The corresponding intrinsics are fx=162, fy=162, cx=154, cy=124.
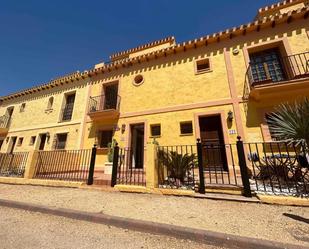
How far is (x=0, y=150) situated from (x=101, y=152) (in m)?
11.9

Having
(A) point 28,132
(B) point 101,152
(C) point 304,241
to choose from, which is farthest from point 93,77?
(C) point 304,241

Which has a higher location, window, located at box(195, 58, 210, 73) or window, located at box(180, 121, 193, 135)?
window, located at box(195, 58, 210, 73)

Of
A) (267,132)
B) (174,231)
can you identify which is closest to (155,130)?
(267,132)

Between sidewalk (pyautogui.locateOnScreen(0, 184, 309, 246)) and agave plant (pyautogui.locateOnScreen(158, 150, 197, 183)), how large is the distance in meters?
1.33

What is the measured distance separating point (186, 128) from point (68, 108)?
10162mm

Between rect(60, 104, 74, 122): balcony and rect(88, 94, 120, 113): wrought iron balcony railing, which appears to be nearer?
rect(88, 94, 120, 113): wrought iron balcony railing

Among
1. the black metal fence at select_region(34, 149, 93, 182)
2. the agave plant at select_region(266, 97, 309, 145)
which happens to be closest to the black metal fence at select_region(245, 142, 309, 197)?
the agave plant at select_region(266, 97, 309, 145)

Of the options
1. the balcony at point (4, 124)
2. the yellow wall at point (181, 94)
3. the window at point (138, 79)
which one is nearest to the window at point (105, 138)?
the yellow wall at point (181, 94)

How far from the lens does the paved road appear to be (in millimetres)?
2467

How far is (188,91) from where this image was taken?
9586mm

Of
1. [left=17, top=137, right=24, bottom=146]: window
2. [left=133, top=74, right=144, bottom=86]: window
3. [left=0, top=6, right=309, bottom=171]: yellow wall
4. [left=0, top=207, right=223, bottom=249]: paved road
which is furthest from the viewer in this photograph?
[left=17, top=137, right=24, bottom=146]: window

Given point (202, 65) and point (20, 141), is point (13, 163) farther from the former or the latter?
point (202, 65)

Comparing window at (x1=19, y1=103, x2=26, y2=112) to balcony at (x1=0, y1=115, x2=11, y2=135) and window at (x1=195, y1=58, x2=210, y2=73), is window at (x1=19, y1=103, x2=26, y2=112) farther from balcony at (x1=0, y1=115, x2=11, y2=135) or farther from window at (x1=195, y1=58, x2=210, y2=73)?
window at (x1=195, y1=58, x2=210, y2=73)

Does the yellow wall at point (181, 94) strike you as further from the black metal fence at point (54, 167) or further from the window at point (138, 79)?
the black metal fence at point (54, 167)
